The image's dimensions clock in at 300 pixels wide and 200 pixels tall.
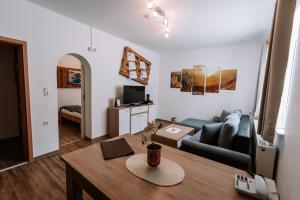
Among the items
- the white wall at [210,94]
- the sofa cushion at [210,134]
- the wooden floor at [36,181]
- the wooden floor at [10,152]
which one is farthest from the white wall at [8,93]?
the white wall at [210,94]

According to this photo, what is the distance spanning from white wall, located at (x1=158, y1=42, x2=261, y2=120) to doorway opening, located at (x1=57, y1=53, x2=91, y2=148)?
2.98 metres

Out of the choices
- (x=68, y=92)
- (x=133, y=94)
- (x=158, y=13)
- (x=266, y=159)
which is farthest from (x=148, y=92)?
(x=266, y=159)

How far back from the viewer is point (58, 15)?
8.63ft

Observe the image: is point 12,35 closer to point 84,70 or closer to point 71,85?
point 84,70

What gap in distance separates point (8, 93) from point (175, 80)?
4576mm

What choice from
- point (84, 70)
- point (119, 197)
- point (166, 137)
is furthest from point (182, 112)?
point (119, 197)

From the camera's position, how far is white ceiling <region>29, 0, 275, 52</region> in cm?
221

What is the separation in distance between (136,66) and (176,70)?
153 cm

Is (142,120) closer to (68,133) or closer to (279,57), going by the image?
(68,133)

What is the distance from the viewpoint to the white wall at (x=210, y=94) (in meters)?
3.92

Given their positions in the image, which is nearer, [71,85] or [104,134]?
[104,134]

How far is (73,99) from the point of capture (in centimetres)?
541

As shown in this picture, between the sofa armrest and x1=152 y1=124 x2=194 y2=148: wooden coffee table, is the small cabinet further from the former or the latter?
the sofa armrest

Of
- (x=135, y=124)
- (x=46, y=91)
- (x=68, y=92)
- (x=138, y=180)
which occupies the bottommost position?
(x=135, y=124)
